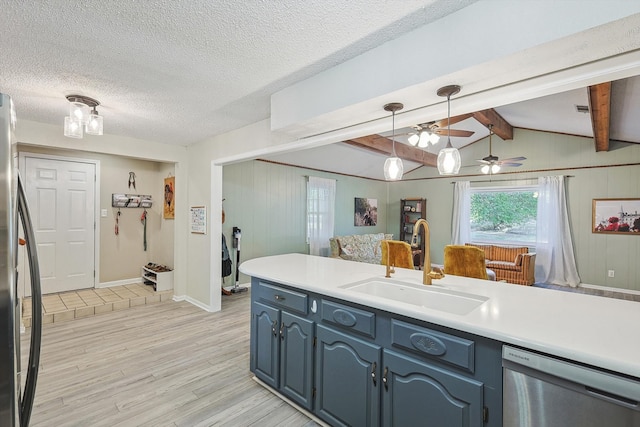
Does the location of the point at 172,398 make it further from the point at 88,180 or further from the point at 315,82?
the point at 88,180

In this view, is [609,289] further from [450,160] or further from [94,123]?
[94,123]

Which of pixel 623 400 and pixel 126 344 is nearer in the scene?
pixel 623 400

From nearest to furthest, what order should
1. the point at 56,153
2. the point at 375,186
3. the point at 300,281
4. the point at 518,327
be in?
the point at 518,327
the point at 300,281
the point at 56,153
the point at 375,186

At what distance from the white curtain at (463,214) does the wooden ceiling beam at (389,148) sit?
0.95 m

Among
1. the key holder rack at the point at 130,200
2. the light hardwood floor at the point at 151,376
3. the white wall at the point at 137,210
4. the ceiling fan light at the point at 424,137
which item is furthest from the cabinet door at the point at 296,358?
the key holder rack at the point at 130,200

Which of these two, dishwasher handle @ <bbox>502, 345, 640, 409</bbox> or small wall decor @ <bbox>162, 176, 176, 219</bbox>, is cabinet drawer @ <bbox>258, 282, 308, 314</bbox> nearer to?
dishwasher handle @ <bbox>502, 345, 640, 409</bbox>

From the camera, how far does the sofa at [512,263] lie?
5570mm

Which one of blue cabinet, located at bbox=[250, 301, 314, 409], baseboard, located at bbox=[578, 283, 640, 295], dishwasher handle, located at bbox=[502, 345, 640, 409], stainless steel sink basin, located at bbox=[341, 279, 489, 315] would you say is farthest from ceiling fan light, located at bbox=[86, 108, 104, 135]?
baseboard, located at bbox=[578, 283, 640, 295]

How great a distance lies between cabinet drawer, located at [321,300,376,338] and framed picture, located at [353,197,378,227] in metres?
5.86

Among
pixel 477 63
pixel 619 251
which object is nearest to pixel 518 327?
pixel 477 63

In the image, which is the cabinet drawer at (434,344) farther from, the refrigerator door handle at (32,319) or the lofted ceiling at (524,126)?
the lofted ceiling at (524,126)

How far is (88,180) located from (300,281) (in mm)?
4550

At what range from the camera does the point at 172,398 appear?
2.27 metres

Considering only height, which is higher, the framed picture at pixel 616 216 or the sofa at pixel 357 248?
the framed picture at pixel 616 216
